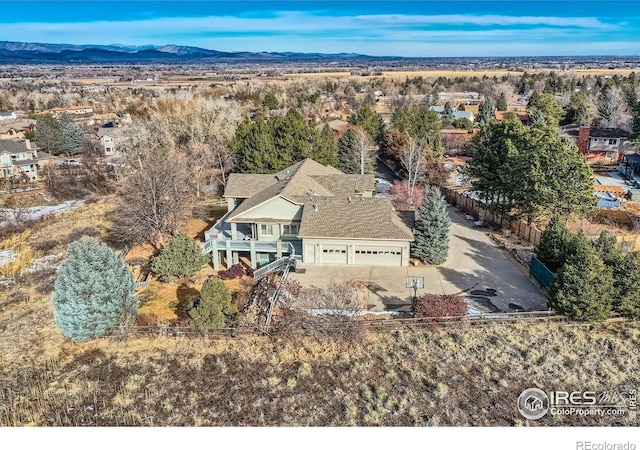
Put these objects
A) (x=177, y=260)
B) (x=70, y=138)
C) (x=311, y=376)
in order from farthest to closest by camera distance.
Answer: (x=70, y=138)
(x=177, y=260)
(x=311, y=376)

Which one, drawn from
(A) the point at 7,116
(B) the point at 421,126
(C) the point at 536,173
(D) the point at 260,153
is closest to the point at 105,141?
(D) the point at 260,153

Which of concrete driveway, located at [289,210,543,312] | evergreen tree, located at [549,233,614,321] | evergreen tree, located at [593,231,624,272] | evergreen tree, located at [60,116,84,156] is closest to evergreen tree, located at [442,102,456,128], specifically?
concrete driveway, located at [289,210,543,312]

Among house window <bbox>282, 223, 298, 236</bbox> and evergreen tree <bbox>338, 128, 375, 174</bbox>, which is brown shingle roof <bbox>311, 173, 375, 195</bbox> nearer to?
house window <bbox>282, 223, 298, 236</bbox>

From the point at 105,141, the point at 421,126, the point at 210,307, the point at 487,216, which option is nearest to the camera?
the point at 210,307

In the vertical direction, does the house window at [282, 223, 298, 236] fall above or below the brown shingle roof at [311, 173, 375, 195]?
below

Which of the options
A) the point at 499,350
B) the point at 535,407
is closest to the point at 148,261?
the point at 499,350

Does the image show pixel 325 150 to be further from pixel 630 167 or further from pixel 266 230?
pixel 630 167
